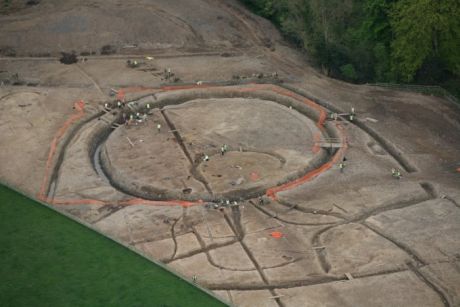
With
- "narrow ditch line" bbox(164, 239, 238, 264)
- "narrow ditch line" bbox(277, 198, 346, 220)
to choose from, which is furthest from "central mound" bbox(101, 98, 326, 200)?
"narrow ditch line" bbox(164, 239, 238, 264)

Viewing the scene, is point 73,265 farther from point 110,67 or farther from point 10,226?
point 110,67

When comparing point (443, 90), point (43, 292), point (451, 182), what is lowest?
point (43, 292)

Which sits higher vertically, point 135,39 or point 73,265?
point 135,39

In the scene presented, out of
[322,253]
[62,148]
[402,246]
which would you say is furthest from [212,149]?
[402,246]

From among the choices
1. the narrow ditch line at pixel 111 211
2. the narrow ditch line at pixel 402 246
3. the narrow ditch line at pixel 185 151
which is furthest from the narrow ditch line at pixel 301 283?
the narrow ditch line at pixel 185 151

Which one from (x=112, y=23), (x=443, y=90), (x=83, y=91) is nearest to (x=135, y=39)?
(x=112, y=23)

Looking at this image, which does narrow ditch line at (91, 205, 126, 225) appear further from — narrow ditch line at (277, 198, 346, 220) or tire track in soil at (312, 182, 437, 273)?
tire track in soil at (312, 182, 437, 273)

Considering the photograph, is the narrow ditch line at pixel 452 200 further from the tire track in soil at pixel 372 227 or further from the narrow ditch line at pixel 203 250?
the narrow ditch line at pixel 203 250
